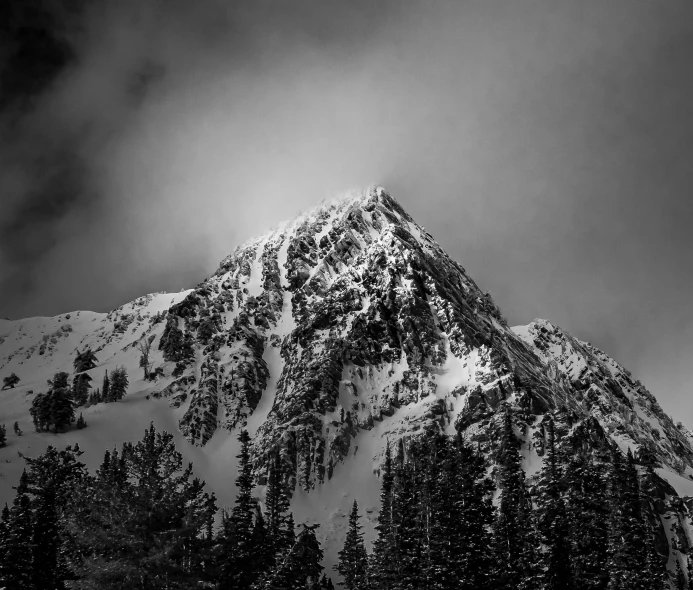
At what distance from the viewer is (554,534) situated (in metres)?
71.4

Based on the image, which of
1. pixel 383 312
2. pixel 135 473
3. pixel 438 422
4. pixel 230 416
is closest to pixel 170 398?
pixel 230 416

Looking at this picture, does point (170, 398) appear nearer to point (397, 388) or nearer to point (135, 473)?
point (397, 388)

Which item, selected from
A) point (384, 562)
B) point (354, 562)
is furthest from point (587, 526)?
point (354, 562)

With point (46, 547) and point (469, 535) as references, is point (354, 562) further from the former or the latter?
point (46, 547)

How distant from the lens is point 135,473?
35.1m

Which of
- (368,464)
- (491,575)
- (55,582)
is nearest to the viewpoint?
(55,582)

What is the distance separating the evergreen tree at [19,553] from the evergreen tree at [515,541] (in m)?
45.0

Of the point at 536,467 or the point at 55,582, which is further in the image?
the point at 536,467

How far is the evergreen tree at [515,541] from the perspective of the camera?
220 ft

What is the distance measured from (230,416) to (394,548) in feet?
414

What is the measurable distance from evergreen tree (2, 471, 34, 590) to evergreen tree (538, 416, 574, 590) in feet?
164

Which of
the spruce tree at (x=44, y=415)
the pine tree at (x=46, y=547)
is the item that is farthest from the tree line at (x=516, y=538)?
the spruce tree at (x=44, y=415)

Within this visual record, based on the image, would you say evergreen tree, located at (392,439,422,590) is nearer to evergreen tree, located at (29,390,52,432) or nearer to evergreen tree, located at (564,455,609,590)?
evergreen tree, located at (564,455,609,590)

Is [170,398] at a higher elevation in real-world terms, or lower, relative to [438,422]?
higher
